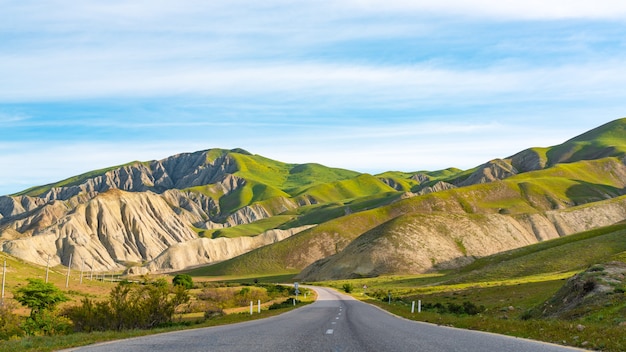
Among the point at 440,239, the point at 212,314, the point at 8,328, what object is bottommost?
the point at 212,314

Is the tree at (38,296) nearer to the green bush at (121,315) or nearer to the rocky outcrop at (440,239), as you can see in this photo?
the green bush at (121,315)

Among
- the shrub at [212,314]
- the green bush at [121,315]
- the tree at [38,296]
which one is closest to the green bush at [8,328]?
Answer: the green bush at [121,315]

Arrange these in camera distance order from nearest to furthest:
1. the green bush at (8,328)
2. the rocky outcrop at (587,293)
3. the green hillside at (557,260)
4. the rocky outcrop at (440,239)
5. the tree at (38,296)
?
1. the rocky outcrop at (587,293)
2. the green bush at (8,328)
3. the tree at (38,296)
4. the green hillside at (557,260)
5. the rocky outcrop at (440,239)

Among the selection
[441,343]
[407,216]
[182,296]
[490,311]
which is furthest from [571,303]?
[407,216]

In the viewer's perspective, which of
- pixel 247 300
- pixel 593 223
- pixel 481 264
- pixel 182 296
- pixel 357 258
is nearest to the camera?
pixel 182 296

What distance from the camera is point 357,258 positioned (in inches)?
6383

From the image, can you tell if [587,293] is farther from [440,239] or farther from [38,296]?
[440,239]

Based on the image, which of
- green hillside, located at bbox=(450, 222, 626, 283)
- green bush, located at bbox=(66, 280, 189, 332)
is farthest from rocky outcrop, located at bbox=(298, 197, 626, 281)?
green bush, located at bbox=(66, 280, 189, 332)

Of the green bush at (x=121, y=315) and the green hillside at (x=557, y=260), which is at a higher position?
the green bush at (x=121, y=315)

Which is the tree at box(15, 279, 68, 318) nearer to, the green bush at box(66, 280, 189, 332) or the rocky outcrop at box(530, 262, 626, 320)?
the green bush at box(66, 280, 189, 332)

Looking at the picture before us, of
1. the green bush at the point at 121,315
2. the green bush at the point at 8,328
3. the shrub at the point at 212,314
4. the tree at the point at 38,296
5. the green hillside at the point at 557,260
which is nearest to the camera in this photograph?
the green bush at the point at 8,328

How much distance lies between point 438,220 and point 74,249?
11794cm

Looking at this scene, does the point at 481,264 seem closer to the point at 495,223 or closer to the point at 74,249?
the point at 495,223

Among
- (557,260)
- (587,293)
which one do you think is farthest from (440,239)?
(587,293)
